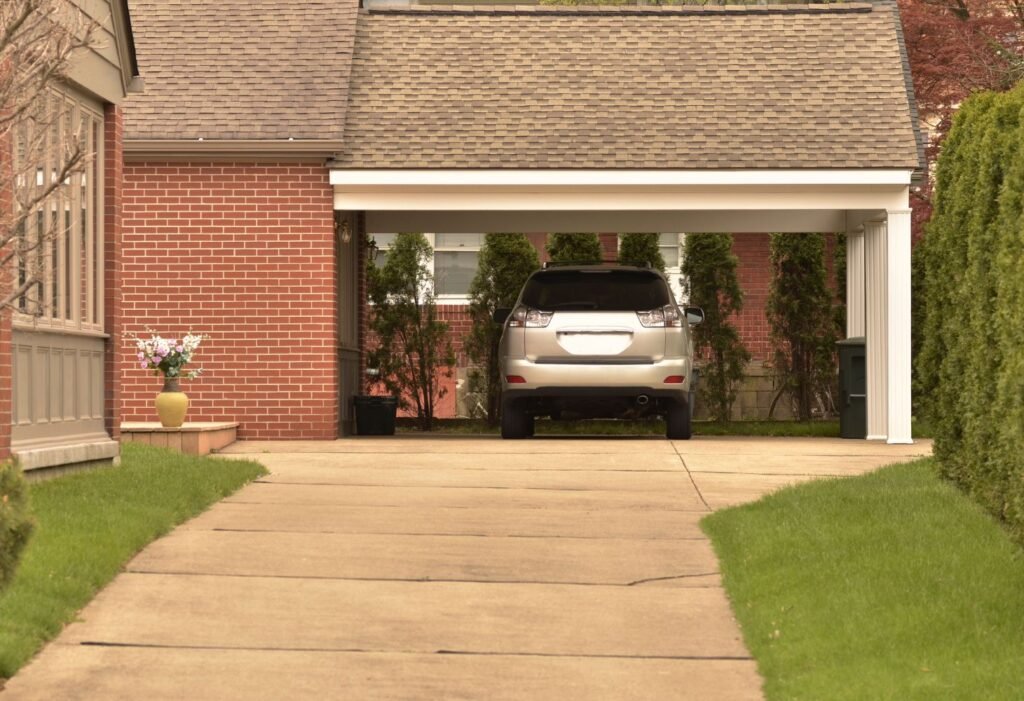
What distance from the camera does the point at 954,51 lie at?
84.9 ft

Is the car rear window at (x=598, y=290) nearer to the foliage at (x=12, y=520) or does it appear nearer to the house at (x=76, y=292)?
the house at (x=76, y=292)

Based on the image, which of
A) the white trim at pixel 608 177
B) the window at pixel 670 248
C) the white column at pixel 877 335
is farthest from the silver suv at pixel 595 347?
the window at pixel 670 248

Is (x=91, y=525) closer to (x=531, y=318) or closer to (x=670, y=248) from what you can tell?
(x=531, y=318)

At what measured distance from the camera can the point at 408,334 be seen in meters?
23.6

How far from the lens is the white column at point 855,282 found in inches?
832

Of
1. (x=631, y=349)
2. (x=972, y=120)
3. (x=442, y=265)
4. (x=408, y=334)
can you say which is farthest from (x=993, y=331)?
(x=442, y=265)

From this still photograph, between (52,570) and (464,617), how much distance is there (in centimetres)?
210

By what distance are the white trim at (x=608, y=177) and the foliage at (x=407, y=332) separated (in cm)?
473

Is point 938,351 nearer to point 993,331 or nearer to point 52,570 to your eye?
point 993,331

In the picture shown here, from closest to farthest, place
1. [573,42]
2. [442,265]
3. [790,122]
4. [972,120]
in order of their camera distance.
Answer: [972,120]
[790,122]
[573,42]
[442,265]

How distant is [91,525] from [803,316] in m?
15.5

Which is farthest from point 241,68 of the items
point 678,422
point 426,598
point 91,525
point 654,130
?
point 426,598

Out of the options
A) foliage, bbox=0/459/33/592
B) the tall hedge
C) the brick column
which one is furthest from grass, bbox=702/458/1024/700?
the brick column

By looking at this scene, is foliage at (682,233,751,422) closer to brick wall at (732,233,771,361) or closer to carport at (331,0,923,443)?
carport at (331,0,923,443)
